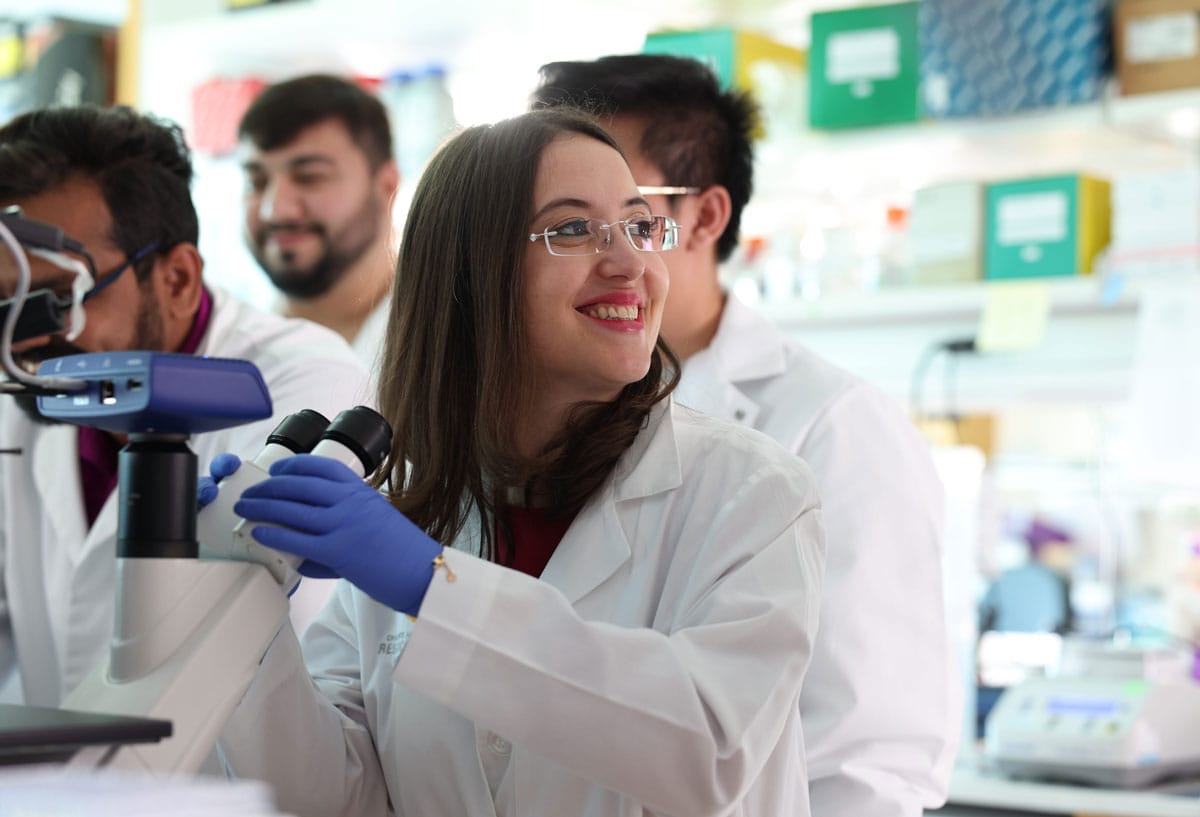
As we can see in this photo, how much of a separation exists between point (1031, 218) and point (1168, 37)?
16.5 inches

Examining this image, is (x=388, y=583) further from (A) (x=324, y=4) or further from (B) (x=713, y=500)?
(A) (x=324, y=4)

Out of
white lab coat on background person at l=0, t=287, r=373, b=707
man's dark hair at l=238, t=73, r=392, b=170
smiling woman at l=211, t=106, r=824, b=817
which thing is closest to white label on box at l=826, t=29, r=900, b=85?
man's dark hair at l=238, t=73, r=392, b=170

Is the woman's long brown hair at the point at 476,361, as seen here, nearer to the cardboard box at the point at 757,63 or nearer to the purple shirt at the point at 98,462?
the purple shirt at the point at 98,462

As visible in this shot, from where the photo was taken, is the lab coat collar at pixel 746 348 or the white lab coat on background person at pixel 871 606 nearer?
the white lab coat on background person at pixel 871 606

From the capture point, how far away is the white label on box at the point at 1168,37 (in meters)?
2.76

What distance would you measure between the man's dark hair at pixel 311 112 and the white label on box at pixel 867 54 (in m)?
0.96

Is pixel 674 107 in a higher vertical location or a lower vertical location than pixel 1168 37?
lower

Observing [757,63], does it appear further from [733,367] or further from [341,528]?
[341,528]

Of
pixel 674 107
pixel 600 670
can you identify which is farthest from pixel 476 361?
pixel 674 107

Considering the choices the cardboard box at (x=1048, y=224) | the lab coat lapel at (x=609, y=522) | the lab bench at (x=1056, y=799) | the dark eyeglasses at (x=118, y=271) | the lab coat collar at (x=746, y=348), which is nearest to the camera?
the lab coat lapel at (x=609, y=522)

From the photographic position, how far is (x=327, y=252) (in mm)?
2783

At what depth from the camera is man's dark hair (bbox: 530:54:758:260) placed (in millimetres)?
2109

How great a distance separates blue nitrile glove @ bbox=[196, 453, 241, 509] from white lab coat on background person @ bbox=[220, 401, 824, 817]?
0.60 ft

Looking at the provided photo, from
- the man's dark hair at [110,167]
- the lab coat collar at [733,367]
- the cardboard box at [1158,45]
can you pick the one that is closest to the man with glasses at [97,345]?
the man's dark hair at [110,167]
